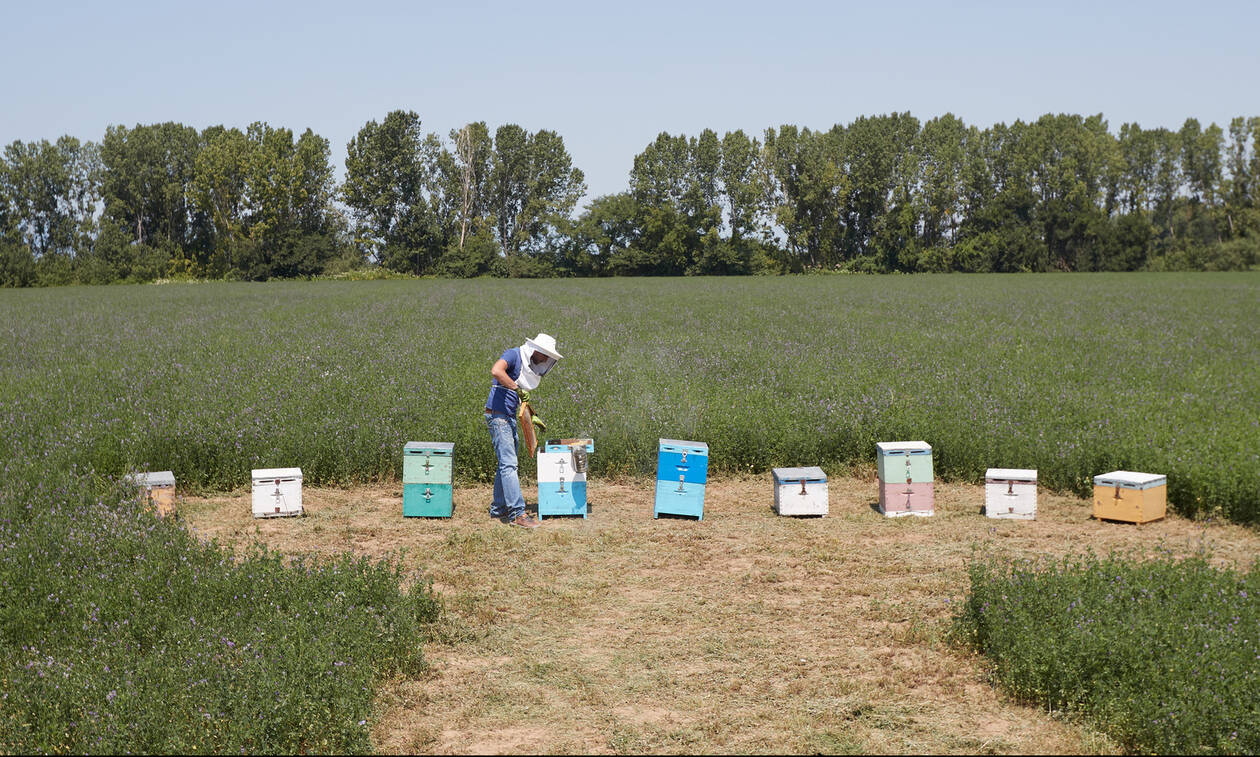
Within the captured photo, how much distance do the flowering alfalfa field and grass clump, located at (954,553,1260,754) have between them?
4.72m

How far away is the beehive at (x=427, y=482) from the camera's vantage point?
1173cm

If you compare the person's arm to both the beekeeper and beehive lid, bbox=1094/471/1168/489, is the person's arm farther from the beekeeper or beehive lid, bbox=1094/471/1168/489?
beehive lid, bbox=1094/471/1168/489

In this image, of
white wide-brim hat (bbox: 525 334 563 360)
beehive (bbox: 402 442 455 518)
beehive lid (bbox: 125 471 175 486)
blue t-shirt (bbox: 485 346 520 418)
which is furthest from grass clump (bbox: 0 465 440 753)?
white wide-brim hat (bbox: 525 334 563 360)

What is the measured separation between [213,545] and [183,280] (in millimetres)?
94020

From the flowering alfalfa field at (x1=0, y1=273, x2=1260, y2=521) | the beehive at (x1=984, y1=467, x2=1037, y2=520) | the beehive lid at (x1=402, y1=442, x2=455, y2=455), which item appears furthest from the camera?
the flowering alfalfa field at (x1=0, y1=273, x2=1260, y2=521)

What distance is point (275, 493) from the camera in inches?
463

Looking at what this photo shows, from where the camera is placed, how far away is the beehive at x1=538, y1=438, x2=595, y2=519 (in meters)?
11.6

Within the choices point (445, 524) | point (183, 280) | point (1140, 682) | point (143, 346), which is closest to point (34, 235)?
point (183, 280)

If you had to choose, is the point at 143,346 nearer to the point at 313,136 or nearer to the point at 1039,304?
the point at 1039,304

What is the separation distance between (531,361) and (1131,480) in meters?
6.89

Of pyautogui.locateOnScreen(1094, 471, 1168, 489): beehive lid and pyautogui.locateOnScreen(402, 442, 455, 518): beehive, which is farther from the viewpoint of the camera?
pyautogui.locateOnScreen(402, 442, 455, 518): beehive

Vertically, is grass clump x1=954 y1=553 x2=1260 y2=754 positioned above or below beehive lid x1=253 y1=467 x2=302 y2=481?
below

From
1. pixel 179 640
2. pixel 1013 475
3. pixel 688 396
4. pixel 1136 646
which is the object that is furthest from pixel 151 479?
pixel 1136 646

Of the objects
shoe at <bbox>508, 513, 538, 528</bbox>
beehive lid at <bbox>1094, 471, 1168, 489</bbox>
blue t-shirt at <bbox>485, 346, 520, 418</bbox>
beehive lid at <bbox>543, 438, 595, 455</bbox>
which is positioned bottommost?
shoe at <bbox>508, 513, 538, 528</bbox>
